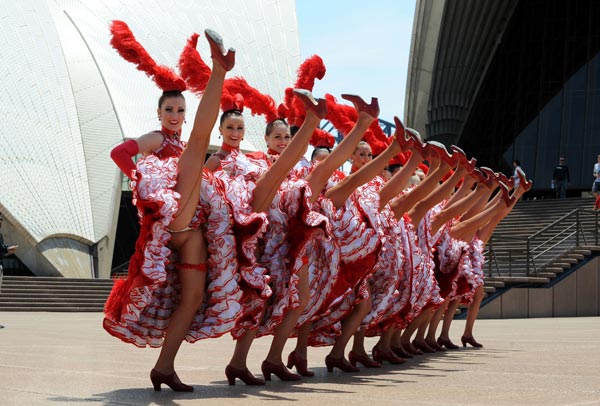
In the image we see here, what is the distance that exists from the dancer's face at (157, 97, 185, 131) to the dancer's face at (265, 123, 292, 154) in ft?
3.08

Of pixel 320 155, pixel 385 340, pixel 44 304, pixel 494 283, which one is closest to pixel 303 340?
pixel 385 340

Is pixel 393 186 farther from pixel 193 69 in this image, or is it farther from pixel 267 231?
pixel 193 69

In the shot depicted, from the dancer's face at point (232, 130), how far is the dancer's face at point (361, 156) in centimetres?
164

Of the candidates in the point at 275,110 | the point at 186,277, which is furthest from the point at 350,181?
the point at 186,277

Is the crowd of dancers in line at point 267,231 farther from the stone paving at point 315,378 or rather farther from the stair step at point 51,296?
the stair step at point 51,296

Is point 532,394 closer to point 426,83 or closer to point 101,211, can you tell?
point 101,211

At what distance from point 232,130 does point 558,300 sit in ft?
47.2

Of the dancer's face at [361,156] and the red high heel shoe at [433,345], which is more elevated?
the dancer's face at [361,156]

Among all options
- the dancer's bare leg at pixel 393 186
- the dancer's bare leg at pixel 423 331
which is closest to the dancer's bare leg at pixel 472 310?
the dancer's bare leg at pixel 423 331

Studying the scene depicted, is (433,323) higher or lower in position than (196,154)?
lower

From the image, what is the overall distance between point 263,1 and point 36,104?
1274 centimetres

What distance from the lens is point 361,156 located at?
765 cm

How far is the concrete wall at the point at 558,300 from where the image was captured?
1828 centimetres

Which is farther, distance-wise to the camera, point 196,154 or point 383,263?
point 383,263
